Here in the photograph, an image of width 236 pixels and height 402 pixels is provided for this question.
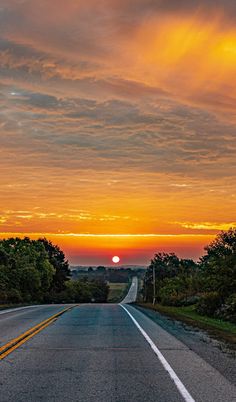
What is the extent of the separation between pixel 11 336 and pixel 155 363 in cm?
689

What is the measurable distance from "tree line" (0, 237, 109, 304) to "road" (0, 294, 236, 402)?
133 feet

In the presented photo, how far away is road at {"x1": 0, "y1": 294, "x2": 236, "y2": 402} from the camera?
8016 mm

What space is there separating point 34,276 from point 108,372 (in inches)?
2914

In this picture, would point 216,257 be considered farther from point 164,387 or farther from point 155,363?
point 164,387

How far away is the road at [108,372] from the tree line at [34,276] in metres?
40.5

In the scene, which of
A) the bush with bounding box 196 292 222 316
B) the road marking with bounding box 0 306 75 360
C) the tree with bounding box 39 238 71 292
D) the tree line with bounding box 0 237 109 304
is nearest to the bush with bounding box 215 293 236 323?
the bush with bounding box 196 292 222 316

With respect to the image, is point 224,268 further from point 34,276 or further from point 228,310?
point 34,276

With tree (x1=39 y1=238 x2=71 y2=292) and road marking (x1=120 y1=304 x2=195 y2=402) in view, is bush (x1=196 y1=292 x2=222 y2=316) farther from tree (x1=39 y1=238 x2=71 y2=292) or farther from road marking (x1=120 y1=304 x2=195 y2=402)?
tree (x1=39 y1=238 x2=71 y2=292)

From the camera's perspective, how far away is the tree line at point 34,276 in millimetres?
73062

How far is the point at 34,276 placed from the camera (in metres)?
82.2

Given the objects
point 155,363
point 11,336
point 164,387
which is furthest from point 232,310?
point 164,387

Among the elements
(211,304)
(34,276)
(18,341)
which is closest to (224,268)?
(211,304)

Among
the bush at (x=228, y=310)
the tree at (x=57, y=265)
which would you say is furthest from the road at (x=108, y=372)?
the tree at (x=57, y=265)

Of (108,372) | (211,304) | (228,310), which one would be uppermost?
(211,304)
